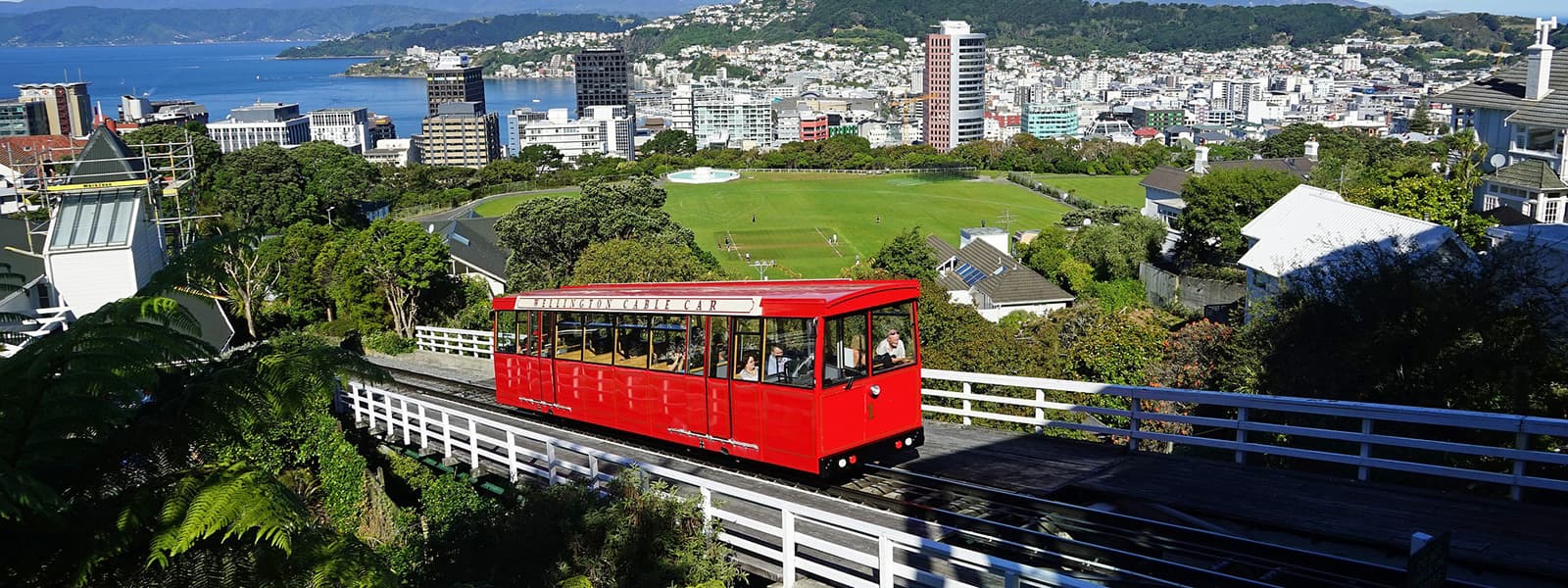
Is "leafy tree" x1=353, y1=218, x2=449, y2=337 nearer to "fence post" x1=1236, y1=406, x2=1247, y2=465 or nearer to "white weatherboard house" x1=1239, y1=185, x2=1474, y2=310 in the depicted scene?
"white weatherboard house" x1=1239, y1=185, x2=1474, y2=310

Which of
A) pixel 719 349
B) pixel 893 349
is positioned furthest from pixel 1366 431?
pixel 719 349

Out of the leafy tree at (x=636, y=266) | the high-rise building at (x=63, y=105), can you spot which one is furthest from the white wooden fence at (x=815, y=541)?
the high-rise building at (x=63, y=105)

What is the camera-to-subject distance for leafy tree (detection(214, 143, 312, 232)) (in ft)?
209

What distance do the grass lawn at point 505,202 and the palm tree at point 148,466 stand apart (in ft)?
258

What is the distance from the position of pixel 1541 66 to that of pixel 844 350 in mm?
37797

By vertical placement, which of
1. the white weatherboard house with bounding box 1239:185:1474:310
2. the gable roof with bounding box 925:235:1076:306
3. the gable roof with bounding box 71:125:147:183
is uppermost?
the gable roof with bounding box 71:125:147:183

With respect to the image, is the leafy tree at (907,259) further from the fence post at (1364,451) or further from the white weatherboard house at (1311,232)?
the fence post at (1364,451)

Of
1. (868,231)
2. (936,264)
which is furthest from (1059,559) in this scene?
(868,231)

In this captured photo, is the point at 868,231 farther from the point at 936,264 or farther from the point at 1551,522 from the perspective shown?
the point at 1551,522

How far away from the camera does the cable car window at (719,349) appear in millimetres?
12102

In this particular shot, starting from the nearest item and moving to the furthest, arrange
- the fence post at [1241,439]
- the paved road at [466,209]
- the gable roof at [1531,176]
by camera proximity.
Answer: the fence post at [1241,439] < the gable roof at [1531,176] < the paved road at [466,209]

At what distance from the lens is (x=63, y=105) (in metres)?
169

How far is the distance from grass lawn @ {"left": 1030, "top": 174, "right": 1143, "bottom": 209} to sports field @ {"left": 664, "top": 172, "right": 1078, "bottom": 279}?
163 inches

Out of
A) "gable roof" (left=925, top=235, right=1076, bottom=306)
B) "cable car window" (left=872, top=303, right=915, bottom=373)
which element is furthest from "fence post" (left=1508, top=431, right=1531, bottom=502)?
"gable roof" (left=925, top=235, right=1076, bottom=306)
